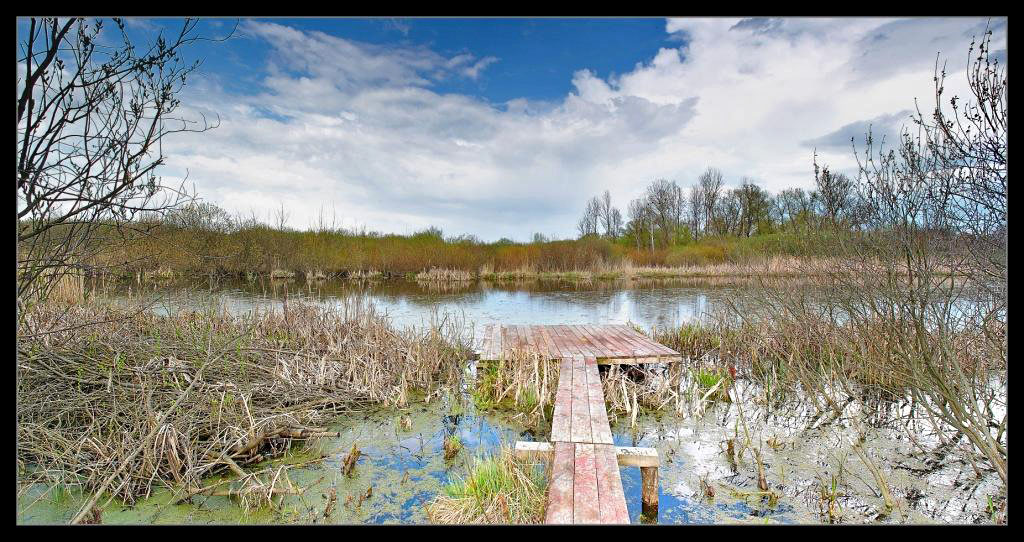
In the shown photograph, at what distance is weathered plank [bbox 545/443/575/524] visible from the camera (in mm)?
2131

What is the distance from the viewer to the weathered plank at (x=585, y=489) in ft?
6.92

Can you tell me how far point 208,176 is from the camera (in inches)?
137

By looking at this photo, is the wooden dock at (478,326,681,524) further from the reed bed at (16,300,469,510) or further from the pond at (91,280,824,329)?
the pond at (91,280,824,329)

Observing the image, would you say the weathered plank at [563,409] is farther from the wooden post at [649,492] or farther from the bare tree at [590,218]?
the bare tree at [590,218]

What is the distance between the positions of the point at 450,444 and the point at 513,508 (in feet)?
3.79

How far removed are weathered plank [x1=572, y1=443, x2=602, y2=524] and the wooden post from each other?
1.20 feet

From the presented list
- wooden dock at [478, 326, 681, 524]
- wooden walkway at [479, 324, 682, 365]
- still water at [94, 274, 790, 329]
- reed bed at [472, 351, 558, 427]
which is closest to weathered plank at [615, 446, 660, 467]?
wooden dock at [478, 326, 681, 524]

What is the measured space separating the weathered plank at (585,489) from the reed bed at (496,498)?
0.22m

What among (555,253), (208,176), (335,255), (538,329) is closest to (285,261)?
(335,255)

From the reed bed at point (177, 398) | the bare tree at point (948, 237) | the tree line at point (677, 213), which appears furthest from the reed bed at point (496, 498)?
the tree line at point (677, 213)

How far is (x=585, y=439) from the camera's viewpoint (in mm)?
3006
